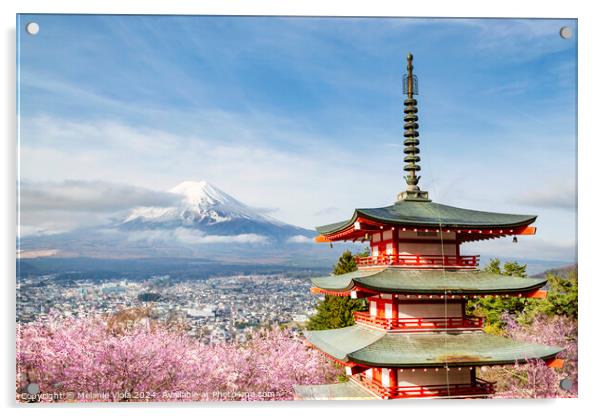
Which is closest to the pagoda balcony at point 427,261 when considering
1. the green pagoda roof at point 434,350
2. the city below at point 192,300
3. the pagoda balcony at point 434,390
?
the green pagoda roof at point 434,350

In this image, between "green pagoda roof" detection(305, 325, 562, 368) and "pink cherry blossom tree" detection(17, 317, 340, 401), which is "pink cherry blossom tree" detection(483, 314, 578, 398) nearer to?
"green pagoda roof" detection(305, 325, 562, 368)

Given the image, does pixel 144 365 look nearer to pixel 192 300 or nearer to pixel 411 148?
pixel 192 300

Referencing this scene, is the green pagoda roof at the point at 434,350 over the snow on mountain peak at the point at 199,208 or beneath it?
beneath

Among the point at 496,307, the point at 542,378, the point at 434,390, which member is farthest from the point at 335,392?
the point at 496,307

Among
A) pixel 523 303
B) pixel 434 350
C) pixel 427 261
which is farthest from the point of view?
pixel 523 303

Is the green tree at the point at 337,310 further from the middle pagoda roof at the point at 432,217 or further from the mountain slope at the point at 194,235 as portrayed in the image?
the middle pagoda roof at the point at 432,217
